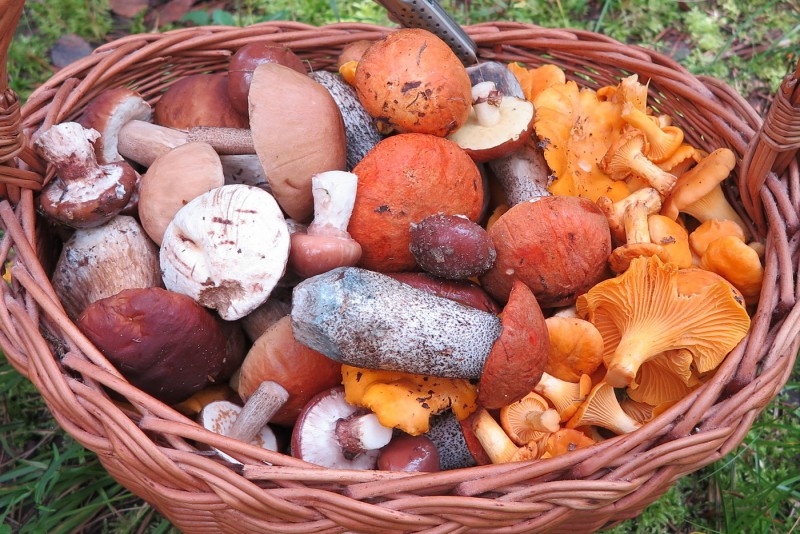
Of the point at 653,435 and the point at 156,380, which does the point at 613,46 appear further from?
the point at 156,380

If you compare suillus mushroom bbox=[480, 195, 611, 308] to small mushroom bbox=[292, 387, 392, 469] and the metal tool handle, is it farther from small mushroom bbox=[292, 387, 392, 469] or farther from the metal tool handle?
the metal tool handle

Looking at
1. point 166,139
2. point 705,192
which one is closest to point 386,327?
point 166,139

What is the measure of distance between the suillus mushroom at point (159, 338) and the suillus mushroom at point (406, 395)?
0.40m

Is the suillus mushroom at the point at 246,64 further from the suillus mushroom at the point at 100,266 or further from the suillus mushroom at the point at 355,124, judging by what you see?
the suillus mushroom at the point at 100,266

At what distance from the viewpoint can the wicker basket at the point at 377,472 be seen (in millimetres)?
1525

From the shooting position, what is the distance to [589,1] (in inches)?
152

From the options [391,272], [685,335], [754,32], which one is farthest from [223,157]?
[754,32]

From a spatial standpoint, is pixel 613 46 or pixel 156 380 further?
pixel 613 46

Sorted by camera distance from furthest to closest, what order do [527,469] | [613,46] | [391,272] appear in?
1. [613,46]
2. [391,272]
3. [527,469]

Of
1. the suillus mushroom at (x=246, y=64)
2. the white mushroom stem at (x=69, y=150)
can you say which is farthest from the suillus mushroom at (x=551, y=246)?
the white mushroom stem at (x=69, y=150)

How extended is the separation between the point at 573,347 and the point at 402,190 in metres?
0.67

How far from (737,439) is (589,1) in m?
2.92

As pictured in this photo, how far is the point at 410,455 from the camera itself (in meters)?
1.82

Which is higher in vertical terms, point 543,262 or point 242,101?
point 242,101
